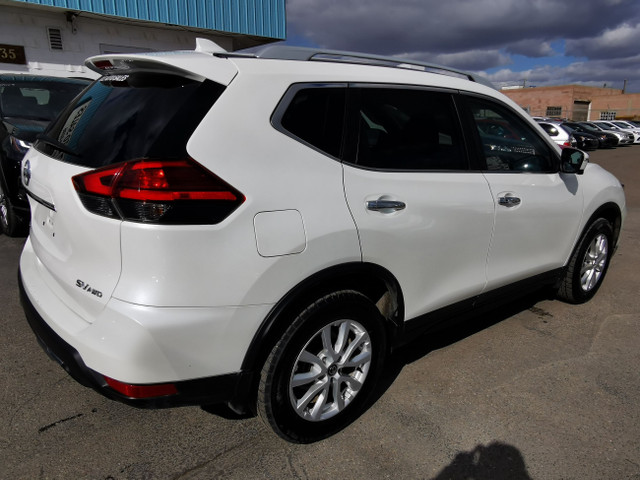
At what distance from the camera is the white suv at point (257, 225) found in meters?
1.79

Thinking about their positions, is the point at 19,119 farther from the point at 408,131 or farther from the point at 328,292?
the point at 328,292

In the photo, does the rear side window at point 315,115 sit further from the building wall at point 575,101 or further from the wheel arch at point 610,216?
the building wall at point 575,101

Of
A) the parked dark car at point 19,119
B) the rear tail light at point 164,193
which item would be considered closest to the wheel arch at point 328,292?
the rear tail light at point 164,193

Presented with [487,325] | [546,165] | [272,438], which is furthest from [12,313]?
[546,165]

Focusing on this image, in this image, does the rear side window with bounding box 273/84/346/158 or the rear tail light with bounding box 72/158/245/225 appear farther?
the rear side window with bounding box 273/84/346/158

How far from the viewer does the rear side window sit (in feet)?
6.89

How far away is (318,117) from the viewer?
2207 mm

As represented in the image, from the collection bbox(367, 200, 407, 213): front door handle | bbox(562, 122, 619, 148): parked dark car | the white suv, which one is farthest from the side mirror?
bbox(562, 122, 619, 148): parked dark car

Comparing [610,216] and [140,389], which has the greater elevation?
[610,216]

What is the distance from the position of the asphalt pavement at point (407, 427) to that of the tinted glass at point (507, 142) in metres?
1.29

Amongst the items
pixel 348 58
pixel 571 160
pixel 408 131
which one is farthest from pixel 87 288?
pixel 571 160

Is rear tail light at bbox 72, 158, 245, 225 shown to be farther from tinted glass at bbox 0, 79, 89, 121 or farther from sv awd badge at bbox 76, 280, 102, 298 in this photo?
tinted glass at bbox 0, 79, 89, 121

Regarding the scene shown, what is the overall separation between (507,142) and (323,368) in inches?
81.0

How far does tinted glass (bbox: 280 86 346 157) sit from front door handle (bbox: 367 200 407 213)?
0.94ft
